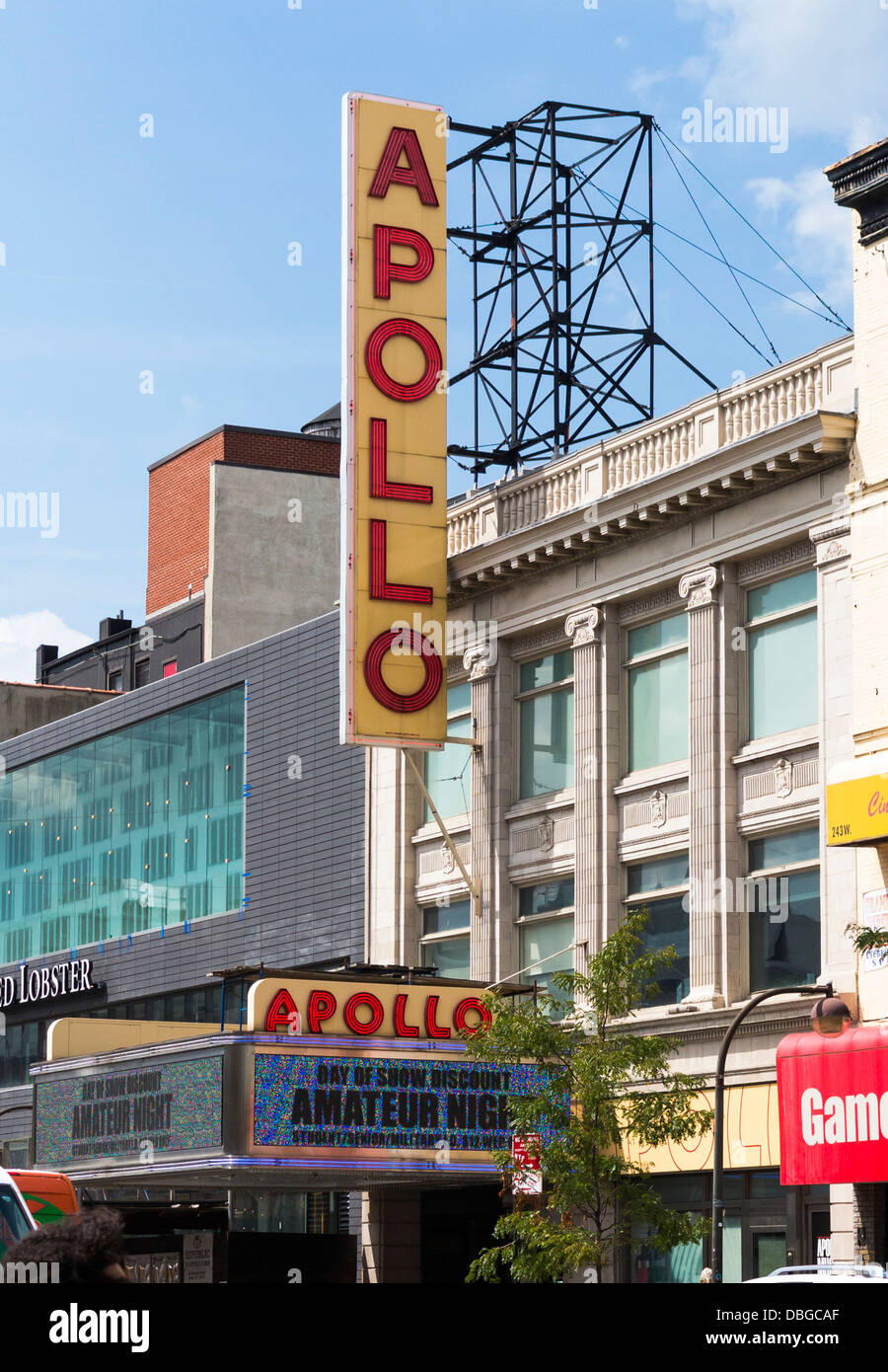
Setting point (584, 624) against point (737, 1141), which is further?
point (584, 624)

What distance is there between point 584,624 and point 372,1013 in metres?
8.35

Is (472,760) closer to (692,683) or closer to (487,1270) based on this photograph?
(692,683)

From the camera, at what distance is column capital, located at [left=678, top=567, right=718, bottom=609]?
33.7 m

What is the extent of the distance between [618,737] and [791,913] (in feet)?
18.3

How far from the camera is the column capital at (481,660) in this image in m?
39.2

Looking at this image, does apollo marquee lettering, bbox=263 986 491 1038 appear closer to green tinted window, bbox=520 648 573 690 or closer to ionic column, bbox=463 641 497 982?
ionic column, bbox=463 641 497 982

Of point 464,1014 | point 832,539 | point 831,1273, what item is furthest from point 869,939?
point 831,1273

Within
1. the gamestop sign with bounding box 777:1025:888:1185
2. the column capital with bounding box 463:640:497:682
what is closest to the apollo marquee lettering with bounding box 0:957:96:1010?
the column capital with bounding box 463:640:497:682

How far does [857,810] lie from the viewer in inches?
1149

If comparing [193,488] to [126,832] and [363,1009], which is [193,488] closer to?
[126,832]

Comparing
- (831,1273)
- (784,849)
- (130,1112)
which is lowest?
(831,1273)

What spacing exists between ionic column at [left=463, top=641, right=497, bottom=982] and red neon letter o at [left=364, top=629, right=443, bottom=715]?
4.93 ft
